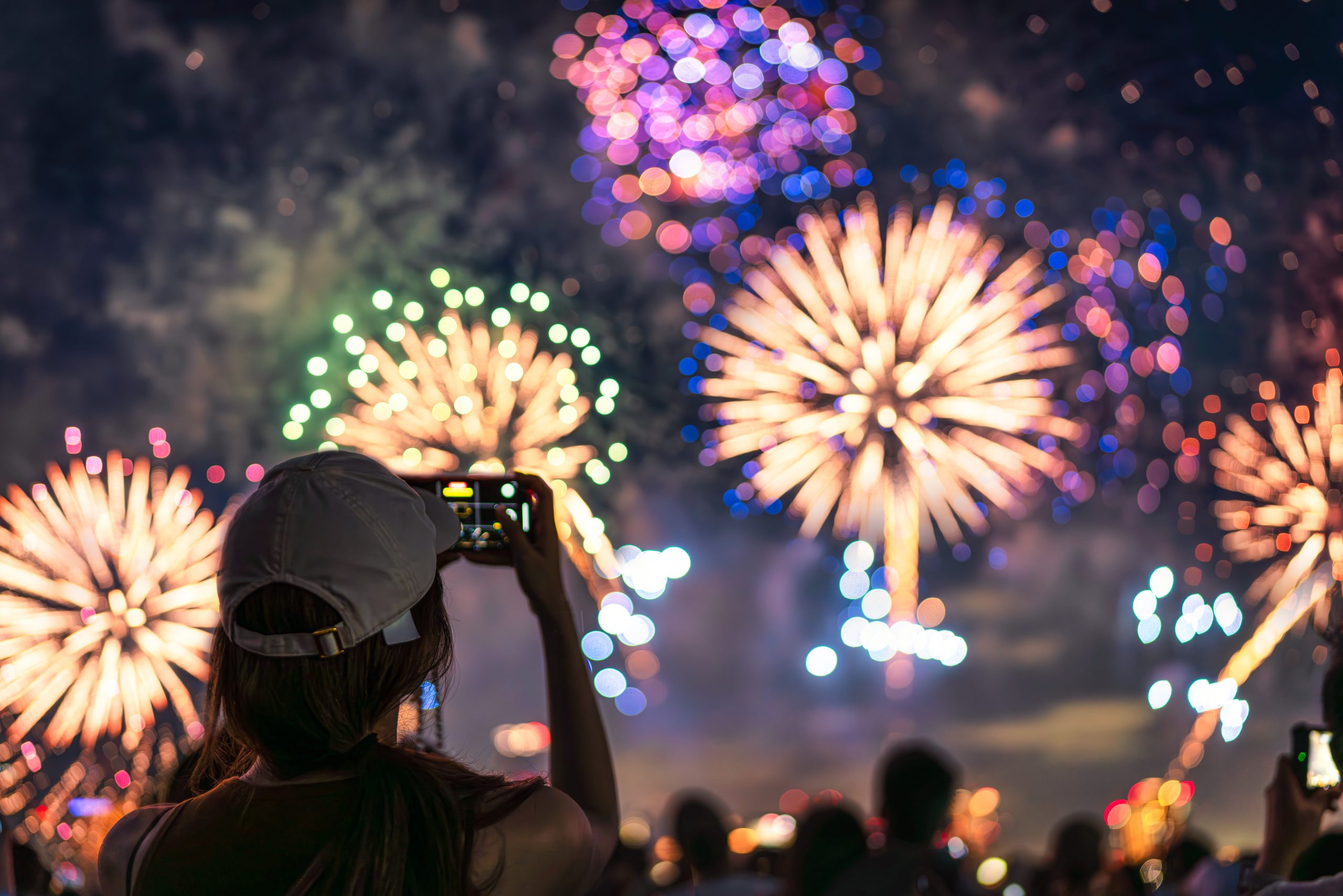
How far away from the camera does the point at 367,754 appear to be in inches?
58.2

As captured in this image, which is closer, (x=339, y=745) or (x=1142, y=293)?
(x=339, y=745)

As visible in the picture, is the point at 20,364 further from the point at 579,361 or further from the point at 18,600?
the point at 579,361

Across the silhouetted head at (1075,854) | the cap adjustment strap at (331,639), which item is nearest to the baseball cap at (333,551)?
the cap adjustment strap at (331,639)

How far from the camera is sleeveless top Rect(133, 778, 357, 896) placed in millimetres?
1443

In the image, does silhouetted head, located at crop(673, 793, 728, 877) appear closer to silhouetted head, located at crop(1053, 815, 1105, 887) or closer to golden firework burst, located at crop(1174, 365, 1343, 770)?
silhouetted head, located at crop(1053, 815, 1105, 887)

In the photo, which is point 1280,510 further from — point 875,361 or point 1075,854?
point 1075,854

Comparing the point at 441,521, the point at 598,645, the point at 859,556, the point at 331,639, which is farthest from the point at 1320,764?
the point at 859,556

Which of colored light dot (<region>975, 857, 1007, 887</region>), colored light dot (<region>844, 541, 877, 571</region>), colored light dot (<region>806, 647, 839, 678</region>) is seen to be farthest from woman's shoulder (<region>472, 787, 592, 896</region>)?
colored light dot (<region>806, 647, 839, 678</region>)

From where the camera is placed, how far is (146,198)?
72.1ft

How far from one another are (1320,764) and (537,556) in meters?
2.15

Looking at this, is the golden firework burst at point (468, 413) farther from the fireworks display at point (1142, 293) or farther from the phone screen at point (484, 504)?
the fireworks display at point (1142, 293)

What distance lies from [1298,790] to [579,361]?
70.9ft

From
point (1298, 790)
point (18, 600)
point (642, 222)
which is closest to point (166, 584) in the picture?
point (18, 600)

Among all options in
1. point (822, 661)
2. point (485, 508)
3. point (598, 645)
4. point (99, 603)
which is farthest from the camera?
point (822, 661)
